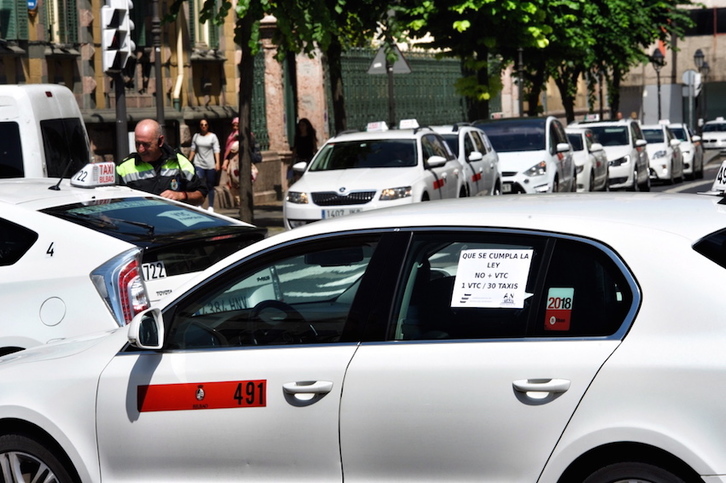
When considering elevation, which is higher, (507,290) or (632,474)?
(507,290)

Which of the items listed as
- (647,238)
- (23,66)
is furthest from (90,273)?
(23,66)

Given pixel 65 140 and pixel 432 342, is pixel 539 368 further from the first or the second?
pixel 65 140

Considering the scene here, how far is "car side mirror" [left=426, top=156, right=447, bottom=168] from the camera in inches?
734

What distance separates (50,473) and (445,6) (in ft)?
92.1

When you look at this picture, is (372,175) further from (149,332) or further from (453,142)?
(149,332)

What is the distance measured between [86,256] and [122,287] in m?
0.31

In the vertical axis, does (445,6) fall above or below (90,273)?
above

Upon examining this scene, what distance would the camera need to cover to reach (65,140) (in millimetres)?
15219

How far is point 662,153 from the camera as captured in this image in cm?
3672

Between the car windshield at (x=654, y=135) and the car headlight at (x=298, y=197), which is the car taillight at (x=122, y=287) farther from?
the car windshield at (x=654, y=135)

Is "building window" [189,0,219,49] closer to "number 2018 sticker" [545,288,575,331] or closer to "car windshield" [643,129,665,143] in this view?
"car windshield" [643,129,665,143]

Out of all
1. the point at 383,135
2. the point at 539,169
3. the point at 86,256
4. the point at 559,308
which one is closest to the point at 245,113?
the point at 383,135

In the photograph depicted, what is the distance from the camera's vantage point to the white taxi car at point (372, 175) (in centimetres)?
1792

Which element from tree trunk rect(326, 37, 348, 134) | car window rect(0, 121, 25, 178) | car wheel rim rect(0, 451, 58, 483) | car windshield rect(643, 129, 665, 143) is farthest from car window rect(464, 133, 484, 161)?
car wheel rim rect(0, 451, 58, 483)
